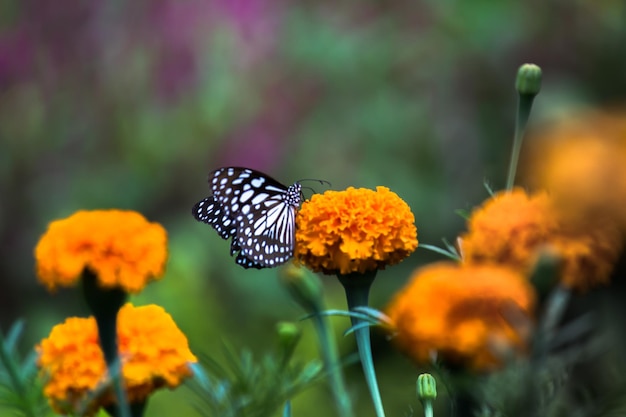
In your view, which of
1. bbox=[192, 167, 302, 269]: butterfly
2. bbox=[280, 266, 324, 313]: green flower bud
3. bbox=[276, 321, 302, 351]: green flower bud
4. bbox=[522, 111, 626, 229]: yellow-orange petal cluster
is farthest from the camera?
bbox=[192, 167, 302, 269]: butterfly

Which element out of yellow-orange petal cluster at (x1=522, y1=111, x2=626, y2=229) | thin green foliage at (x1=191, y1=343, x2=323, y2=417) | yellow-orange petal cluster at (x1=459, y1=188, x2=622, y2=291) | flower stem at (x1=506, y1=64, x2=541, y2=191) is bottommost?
thin green foliage at (x1=191, y1=343, x2=323, y2=417)

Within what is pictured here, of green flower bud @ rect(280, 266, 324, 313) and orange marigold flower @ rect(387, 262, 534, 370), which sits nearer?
orange marigold flower @ rect(387, 262, 534, 370)

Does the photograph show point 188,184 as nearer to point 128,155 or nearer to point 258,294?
point 128,155

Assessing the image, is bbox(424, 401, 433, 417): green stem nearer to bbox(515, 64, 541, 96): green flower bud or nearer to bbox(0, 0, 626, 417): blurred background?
bbox(515, 64, 541, 96): green flower bud

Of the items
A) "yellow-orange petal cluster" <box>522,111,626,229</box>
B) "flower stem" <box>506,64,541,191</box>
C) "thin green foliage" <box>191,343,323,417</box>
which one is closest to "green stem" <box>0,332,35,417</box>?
"thin green foliage" <box>191,343,323,417</box>

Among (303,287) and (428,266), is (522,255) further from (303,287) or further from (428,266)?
(303,287)

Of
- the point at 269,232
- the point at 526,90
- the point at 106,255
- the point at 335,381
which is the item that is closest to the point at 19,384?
the point at 106,255

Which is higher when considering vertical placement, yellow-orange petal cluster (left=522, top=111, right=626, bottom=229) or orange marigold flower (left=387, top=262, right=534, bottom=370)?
yellow-orange petal cluster (left=522, top=111, right=626, bottom=229)

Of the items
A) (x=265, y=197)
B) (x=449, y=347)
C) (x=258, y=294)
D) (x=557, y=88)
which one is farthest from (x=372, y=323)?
(x=557, y=88)
